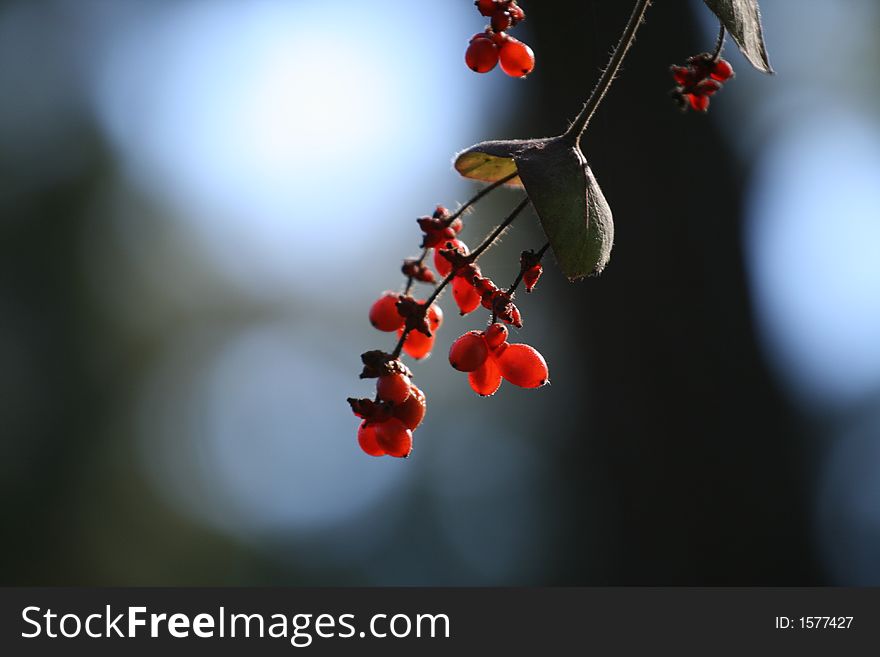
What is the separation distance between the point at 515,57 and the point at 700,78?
24cm

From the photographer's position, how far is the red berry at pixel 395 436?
871mm

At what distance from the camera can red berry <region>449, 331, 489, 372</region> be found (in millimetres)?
869

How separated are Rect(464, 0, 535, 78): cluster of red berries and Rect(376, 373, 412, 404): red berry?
1.16 feet

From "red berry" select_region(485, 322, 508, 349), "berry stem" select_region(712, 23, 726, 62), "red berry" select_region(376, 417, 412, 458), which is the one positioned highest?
"berry stem" select_region(712, 23, 726, 62)

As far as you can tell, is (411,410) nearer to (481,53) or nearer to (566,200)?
(566,200)

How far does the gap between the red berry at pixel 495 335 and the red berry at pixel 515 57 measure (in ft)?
0.94

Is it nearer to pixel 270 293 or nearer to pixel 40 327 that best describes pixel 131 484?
pixel 40 327

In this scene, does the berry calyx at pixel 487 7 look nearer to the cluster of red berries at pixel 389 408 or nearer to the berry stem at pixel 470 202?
the berry stem at pixel 470 202

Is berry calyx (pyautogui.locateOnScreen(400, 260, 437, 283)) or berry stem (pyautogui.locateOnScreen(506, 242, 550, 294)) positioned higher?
berry calyx (pyautogui.locateOnScreen(400, 260, 437, 283))

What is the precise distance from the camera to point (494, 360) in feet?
2.98

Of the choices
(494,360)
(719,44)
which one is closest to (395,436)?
(494,360)

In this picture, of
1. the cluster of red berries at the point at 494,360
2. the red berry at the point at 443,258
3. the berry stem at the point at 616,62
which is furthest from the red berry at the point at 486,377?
the berry stem at the point at 616,62

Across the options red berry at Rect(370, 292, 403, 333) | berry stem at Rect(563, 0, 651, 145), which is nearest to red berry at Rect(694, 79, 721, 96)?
berry stem at Rect(563, 0, 651, 145)

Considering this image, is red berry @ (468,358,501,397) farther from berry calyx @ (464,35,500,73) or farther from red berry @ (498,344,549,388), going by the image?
berry calyx @ (464,35,500,73)
